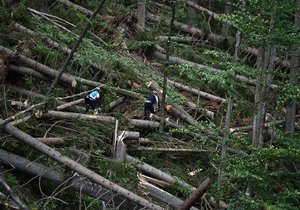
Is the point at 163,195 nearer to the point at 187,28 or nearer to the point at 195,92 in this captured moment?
the point at 195,92

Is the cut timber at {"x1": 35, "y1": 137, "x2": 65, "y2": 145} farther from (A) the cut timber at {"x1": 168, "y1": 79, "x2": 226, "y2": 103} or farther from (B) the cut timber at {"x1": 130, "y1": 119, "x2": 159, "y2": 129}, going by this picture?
(A) the cut timber at {"x1": 168, "y1": 79, "x2": 226, "y2": 103}

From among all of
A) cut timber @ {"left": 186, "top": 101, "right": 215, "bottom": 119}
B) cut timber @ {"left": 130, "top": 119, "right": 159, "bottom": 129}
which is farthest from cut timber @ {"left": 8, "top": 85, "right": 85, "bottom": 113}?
cut timber @ {"left": 186, "top": 101, "right": 215, "bottom": 119}

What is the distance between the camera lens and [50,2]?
15.8 metres

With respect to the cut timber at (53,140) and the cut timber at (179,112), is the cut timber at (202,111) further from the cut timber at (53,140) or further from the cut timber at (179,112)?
the cut timber at (53,140)

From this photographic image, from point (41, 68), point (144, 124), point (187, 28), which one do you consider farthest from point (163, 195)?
point (187, 28)

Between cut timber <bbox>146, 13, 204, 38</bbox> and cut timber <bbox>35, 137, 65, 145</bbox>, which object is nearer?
cut timber <bbox>35, 137, 65, 145</bbox>

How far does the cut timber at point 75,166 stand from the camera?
25.1ft

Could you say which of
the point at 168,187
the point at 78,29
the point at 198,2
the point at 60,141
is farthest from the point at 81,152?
the point at 198,2

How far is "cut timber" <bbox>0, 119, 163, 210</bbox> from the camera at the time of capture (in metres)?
7.66

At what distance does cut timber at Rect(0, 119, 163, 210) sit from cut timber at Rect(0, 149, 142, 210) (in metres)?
0.15

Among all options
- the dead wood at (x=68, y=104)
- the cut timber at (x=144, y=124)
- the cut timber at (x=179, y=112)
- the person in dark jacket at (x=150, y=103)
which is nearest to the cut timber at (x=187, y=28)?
the cut timber at (x=179, y=112)

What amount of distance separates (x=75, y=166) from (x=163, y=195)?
6.63 ft

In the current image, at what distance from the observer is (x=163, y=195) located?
9.03 meters

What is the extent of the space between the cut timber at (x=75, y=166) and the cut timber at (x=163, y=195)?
1252mm
